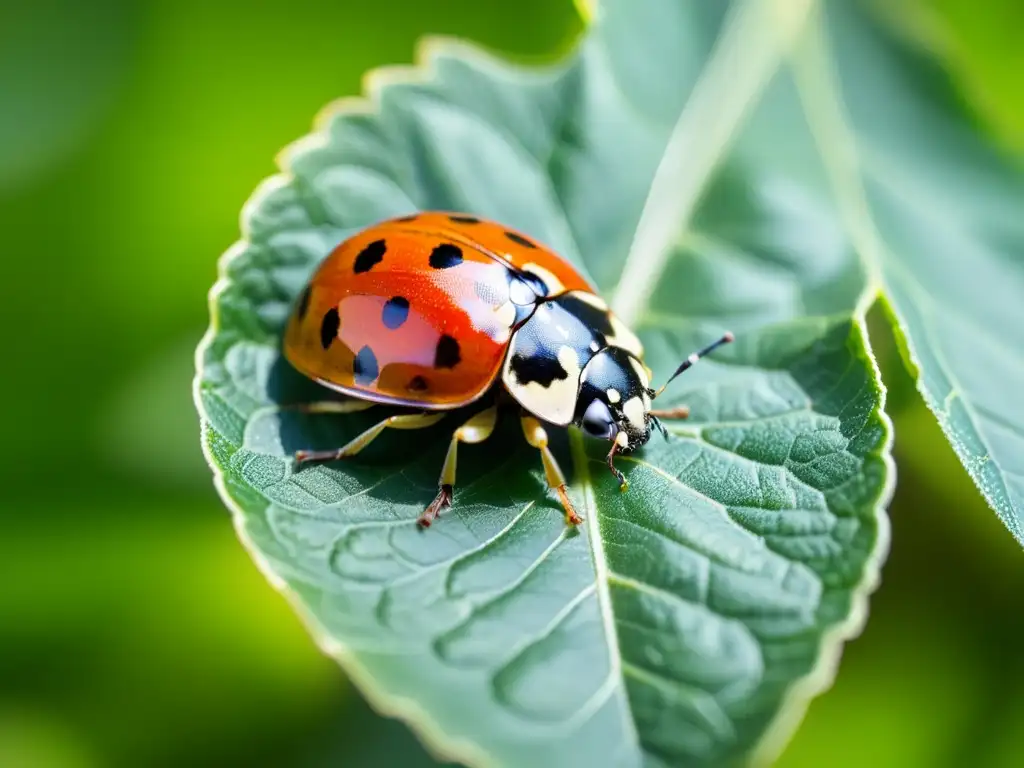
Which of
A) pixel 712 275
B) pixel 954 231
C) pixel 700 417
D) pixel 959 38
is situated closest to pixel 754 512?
pixel 700 417

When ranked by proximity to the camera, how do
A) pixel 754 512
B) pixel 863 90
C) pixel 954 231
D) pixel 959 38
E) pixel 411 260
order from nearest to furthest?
1. pixel 754 512
2. pixel 411 260
3. pixel 954 231
4. pixel 863 90
5. pixel 959 38

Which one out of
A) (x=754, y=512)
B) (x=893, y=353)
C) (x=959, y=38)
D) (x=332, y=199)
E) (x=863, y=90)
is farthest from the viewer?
(x=959, y=38)

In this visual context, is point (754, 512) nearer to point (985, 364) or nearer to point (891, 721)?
point (985, 364)

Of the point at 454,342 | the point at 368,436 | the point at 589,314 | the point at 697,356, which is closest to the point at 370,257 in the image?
the point at 454,342

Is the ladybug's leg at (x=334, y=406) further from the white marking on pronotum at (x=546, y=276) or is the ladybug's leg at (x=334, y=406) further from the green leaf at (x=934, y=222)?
the green leaf at (x=934, y=222)

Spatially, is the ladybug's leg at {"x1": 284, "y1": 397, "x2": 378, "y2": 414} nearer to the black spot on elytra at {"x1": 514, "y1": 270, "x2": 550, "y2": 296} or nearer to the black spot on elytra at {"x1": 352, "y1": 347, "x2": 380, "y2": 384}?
the black spot on elytra at {"x1": 352, "y1": 347, "x2": 380, "y2": 384}

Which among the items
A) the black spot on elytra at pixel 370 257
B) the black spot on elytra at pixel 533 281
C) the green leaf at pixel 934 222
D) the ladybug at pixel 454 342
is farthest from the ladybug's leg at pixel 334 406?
the green leaf at pixel 934 222
